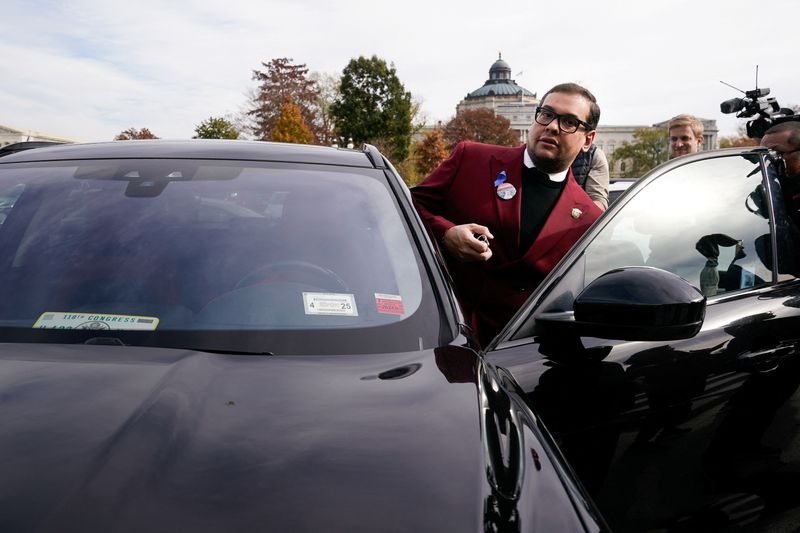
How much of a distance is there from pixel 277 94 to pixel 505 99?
221 feet

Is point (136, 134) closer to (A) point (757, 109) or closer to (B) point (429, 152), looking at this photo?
(B) point (429, 152)

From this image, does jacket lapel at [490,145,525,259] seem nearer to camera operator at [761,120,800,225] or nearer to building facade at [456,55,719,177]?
camera operator at [761,120,800,225]

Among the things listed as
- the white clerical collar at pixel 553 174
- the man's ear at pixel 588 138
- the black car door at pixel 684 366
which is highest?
the man's ear at pixel 588 138

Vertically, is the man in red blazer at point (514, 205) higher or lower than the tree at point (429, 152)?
lower

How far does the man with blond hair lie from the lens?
527cm

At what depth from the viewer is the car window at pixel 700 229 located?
7.06 ft

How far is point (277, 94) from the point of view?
62812 millimetres

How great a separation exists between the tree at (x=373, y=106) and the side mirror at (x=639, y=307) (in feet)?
213

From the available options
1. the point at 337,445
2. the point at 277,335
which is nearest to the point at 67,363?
the point at 277,335

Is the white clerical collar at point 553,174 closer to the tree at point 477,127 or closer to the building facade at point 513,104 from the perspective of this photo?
the tree at point 477,127

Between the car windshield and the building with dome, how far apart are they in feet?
368

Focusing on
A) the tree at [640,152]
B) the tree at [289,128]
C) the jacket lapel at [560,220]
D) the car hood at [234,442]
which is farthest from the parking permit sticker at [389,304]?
the tree at [640,152]

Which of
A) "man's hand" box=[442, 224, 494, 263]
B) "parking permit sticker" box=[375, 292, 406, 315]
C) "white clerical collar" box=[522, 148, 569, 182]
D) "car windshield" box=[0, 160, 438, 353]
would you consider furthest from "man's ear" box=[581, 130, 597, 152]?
"parking permit sticker" box=[375, 292, 406, 315]

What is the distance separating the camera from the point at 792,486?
7.15ft
